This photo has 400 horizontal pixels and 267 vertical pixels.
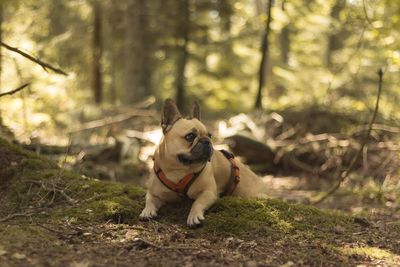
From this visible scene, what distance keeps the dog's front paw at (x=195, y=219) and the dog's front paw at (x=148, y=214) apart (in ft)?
1.33

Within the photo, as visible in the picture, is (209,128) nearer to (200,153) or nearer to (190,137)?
(190,137)

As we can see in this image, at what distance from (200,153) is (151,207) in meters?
0.83

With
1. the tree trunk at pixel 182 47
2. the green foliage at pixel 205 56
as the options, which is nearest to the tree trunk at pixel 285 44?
the green foliage at pixel 205 56

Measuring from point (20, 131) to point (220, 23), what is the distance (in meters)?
10.1

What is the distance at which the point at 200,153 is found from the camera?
478 centimetres

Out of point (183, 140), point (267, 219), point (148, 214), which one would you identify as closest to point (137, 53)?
point (183, 140)

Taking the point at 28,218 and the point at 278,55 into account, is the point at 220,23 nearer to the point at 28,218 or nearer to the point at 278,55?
the point at 278,55

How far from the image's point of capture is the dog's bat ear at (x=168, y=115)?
5.12 metres

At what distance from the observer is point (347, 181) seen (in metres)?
10.2

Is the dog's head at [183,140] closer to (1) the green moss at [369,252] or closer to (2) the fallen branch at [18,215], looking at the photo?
(2) the fallen branch at [18,215]

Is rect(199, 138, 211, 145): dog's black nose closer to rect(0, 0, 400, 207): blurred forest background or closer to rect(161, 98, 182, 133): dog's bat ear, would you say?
rect(161, 98, 182, 133): dog's bat ear

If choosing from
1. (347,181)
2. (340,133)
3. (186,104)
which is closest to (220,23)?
(186,104)

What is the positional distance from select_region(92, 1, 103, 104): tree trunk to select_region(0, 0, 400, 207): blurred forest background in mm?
57

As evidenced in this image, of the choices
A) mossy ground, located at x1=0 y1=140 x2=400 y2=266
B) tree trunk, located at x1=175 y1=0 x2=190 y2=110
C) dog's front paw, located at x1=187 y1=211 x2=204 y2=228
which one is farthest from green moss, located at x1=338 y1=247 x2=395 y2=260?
tree trunk, located at x1=175 y1=0 x2=190 y2=110
